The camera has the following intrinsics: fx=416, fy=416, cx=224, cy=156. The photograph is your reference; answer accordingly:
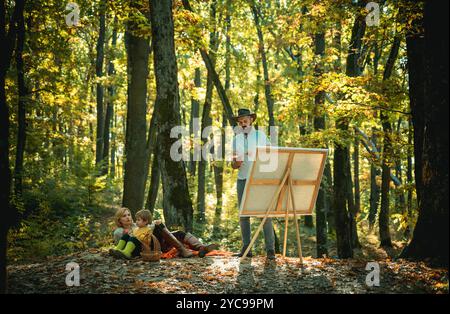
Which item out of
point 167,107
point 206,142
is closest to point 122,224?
point 167,107

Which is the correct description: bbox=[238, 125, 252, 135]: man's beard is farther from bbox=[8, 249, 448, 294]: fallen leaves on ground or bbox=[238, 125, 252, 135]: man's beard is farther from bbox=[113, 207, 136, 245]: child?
bbox=[113, 207, 136, 245]: child

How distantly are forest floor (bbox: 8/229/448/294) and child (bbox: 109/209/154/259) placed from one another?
0.16 m

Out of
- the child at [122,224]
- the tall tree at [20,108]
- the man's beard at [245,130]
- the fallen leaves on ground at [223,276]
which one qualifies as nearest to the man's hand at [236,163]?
the man's beard at [245,130]

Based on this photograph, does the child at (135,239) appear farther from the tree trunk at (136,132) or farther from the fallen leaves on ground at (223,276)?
the tree trunk at (136,132)

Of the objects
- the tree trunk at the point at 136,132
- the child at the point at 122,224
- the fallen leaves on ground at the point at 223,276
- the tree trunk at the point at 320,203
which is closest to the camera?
the fallen leaves on ground at the point at 223,276

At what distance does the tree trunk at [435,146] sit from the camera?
5.61 m

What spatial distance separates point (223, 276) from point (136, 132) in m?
6.83

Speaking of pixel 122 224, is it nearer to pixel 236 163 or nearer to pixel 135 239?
pixel 135 239

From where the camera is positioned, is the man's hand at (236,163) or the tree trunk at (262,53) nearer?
the man's hand at (236,163)

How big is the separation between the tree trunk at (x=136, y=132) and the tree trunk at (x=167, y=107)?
9.78ft

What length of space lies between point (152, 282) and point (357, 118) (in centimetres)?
717

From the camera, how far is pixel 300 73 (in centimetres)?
1798
